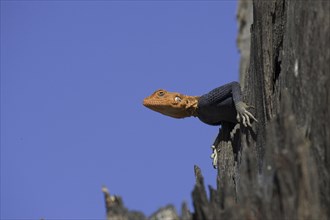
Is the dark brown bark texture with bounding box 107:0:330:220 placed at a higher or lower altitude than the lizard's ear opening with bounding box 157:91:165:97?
lower

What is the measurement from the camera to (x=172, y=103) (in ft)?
51.3

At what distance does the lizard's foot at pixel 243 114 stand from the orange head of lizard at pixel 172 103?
7.01ft

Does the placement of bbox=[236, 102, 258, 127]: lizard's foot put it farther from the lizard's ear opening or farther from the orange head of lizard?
the lizard's ear opening

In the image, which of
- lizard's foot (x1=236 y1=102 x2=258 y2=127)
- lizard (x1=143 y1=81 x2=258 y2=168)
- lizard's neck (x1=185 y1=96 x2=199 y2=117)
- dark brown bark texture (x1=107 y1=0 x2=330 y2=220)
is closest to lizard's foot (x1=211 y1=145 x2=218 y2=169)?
lizard (x1=143 y1=81 x2=258 y2=168)

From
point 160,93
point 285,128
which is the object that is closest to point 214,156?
point 160,93

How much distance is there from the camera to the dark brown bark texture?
30.7 feet

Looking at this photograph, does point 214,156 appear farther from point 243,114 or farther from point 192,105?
point 243,114

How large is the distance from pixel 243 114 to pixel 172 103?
8.91ft

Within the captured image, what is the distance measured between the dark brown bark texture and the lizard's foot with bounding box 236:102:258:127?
100 mm

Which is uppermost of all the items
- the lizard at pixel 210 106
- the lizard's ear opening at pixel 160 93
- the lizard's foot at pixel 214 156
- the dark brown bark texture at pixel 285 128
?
the lizard's ear opening at pixel 160 93

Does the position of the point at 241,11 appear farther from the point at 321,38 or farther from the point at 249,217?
the point at 249,217

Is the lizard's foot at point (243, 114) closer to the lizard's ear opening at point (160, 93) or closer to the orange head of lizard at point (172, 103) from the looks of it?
the orange head of lizard at point (172, 103)

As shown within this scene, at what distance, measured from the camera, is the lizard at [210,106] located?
13.5 metres

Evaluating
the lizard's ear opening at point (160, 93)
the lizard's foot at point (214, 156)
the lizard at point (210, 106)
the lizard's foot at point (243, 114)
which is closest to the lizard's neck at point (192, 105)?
the lizard at point (210, 106)
